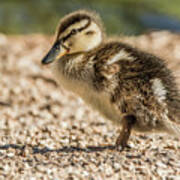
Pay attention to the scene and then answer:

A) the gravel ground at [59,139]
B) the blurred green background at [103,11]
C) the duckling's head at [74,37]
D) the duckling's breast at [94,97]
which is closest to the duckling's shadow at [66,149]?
the gravel ground at [59,139]

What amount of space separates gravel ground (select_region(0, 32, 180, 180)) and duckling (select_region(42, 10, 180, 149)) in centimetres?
15

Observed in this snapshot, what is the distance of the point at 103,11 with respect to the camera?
5.47 m

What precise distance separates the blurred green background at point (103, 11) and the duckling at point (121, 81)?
294cm

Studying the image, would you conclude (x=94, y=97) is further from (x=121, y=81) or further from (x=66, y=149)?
(x=66, y=149)

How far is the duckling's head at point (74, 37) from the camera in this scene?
8.18 ft

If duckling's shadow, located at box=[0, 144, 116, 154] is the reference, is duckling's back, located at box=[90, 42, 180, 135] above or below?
above

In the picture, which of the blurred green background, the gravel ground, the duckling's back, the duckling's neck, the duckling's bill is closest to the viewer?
the gravel ground

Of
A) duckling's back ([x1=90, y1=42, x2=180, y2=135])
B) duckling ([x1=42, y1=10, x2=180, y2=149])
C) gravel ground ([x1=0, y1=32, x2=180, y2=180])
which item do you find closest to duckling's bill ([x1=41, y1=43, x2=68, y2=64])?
duckling ([x1=42, y1=10, x2=180, y2=149])

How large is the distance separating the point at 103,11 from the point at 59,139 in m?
3.05

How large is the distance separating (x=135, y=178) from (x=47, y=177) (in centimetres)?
42

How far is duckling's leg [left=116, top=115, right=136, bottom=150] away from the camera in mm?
2350

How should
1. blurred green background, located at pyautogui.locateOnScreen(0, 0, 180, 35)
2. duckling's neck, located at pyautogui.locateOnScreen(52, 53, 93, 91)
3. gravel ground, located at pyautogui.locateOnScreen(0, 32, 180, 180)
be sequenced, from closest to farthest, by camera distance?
gravel ground, located at pyautogui.locateOnScreen(0, 32, 180, 180)
duckling's neck, located at pyautogui.locateOnScreen(52, 53, 93, 91)
blurred green background, located at pyautogui.locateOnScreen(0, 0, 180, 35)

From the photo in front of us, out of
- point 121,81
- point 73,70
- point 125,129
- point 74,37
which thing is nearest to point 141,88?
point 121,81

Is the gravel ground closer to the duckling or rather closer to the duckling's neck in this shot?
the duckling
